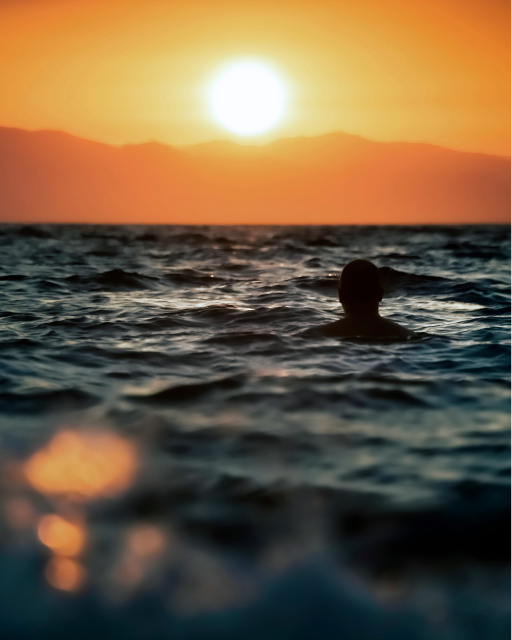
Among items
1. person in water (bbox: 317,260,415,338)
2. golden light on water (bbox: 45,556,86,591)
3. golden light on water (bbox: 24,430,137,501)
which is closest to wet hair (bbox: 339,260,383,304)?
person in water (bbox: 317,260,415,338)

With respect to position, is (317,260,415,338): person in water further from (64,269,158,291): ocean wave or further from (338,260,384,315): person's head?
(64,269,158,291): ocean wave

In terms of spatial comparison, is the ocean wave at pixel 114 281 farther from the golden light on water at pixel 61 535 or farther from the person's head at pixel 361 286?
the golden light on water at pixel 61 535

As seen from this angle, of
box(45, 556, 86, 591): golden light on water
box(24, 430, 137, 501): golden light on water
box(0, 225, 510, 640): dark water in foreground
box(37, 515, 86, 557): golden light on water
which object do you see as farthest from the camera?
box(24, 430, 137, 501): golden light on water

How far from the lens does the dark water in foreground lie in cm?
242

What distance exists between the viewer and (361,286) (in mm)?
6570

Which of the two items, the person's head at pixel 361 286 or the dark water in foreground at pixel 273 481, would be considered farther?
the person's head at pixel 361 286

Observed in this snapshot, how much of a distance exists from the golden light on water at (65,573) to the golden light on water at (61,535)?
7cm

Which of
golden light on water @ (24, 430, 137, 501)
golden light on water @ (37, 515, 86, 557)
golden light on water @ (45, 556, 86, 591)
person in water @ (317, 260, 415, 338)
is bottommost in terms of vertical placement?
golden light on water @ (45, 556, 86, 591)

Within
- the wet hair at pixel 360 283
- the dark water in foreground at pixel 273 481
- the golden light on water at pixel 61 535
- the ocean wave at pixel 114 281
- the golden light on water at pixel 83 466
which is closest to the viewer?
the dark water in foreground at pixel 273 481

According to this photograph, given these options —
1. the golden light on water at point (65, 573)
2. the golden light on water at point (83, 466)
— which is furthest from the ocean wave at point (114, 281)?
the golden light on water at point (65, 573)

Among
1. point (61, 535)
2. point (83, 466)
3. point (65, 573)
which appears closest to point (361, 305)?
point (83, 466)

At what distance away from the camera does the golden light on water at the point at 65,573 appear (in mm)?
2543

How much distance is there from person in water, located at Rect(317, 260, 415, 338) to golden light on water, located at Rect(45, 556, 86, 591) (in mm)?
4542

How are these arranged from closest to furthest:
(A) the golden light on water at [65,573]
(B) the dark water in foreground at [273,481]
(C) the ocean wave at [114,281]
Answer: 1. (B) the dark water in foreground at [273,481]
2. (A) the golden light on water at [65,573]
3. (C) the ocean wave at [114,281]
